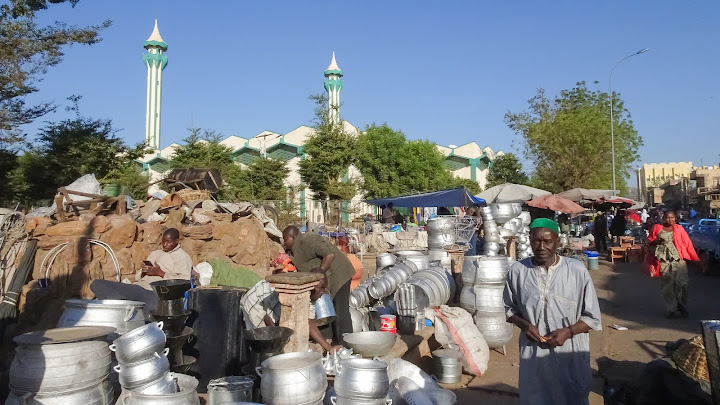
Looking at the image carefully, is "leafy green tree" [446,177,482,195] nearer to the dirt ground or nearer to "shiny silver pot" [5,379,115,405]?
the dirt ground

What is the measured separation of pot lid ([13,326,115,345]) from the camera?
317 cm

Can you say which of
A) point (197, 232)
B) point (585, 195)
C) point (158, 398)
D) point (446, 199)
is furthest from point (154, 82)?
point (158, 398)

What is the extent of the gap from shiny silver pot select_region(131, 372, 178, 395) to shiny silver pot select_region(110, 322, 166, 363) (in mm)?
181

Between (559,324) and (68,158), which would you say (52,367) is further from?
(68,158)

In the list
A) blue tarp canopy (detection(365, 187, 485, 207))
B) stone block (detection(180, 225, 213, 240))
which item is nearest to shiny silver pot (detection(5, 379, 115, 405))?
stone block (detection(180, 225, 213, 240))

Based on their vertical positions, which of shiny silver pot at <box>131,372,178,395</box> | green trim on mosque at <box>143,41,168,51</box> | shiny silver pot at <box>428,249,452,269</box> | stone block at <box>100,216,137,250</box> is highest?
green trim on mosque at <box>143,41,168,51</box>

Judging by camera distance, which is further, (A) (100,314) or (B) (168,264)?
(B) (168,264)

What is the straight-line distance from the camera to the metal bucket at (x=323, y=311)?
520 centimetres

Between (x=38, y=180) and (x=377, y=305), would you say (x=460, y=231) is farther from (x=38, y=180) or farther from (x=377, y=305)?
(x=38, y=180)

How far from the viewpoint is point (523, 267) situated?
3309 mm

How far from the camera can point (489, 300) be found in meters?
6.54

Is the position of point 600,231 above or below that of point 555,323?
above

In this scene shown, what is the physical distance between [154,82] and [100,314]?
138ft

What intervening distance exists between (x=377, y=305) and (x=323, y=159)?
24.4m
